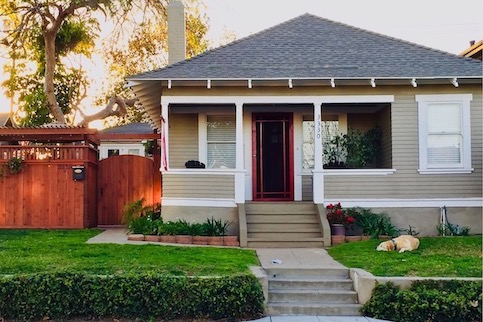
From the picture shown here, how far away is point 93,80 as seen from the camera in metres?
31.3

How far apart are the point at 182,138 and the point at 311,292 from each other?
25.1ft

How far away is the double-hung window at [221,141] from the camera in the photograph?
14.8 m

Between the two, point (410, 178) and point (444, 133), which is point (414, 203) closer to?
point (410, 178)

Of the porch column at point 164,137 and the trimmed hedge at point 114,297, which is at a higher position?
the porch column at point 164,137

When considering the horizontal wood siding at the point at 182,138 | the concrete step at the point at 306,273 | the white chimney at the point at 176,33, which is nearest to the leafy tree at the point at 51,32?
the white chimney at the point at 176,33

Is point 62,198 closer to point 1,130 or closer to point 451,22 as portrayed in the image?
point 1,130

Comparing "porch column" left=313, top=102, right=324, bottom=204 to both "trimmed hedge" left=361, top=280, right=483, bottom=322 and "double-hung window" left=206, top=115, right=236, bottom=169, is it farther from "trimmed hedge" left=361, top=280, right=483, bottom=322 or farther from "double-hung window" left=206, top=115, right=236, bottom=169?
"trimmed hedge" left=361, top=280, right=483, bottom=322

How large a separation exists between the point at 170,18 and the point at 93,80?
15833mm

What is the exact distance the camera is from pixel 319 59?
14.2 m

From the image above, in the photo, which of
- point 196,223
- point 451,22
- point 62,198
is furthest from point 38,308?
point 451,22

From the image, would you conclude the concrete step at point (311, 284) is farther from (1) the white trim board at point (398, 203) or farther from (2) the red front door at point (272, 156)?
(2) the red front door at point (272, 156)

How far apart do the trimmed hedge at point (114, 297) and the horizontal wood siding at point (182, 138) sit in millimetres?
7668

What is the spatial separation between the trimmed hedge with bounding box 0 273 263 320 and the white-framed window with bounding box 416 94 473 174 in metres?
7.93

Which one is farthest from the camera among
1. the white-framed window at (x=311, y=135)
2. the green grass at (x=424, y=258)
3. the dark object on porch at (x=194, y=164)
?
the white-framed window at (x=311, y=135)
